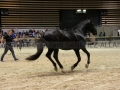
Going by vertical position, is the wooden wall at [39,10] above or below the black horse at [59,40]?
above

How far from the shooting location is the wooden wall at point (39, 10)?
83.6ft

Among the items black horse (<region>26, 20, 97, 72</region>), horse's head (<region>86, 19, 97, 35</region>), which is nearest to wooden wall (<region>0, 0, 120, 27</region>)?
horse's head (<region>86, 19, 97, 35</region>)

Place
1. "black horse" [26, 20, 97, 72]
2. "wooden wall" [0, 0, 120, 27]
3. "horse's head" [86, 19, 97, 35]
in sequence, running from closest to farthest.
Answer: "black horse" [26, 20, 97, 72], "horse's head" [86, 19, 97, 35], "wooden wall" [0, 0, 120, 27]

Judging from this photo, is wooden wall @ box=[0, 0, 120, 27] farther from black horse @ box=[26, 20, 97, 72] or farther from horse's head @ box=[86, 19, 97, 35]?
black horse @ box=[26, 20, 97, 72]

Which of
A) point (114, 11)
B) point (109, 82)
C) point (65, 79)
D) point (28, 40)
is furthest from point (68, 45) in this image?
point (114, 11)

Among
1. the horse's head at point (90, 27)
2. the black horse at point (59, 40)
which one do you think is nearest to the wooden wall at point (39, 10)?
the horse's head at point (90, 27)

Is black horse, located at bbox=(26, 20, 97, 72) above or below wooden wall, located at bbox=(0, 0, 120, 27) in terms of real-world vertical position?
below

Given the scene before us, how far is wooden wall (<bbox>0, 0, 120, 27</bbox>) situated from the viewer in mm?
25469

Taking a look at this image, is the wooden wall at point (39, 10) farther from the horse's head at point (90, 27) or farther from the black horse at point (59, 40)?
the black horse at point (59, 40)

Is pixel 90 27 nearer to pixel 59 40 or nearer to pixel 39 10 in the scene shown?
pixel 59 40

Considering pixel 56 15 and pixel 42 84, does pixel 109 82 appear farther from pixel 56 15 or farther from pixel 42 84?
pixel 56 15

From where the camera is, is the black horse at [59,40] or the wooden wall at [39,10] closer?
the black horse at [59,40]

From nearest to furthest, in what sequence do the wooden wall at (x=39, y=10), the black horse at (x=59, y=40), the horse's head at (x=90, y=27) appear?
the black horse at (x=59, y=40) < the horse's head at (x=90, y=27) < the wooden wall at (x=39, y=10)

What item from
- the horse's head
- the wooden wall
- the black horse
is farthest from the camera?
the wooden wall
